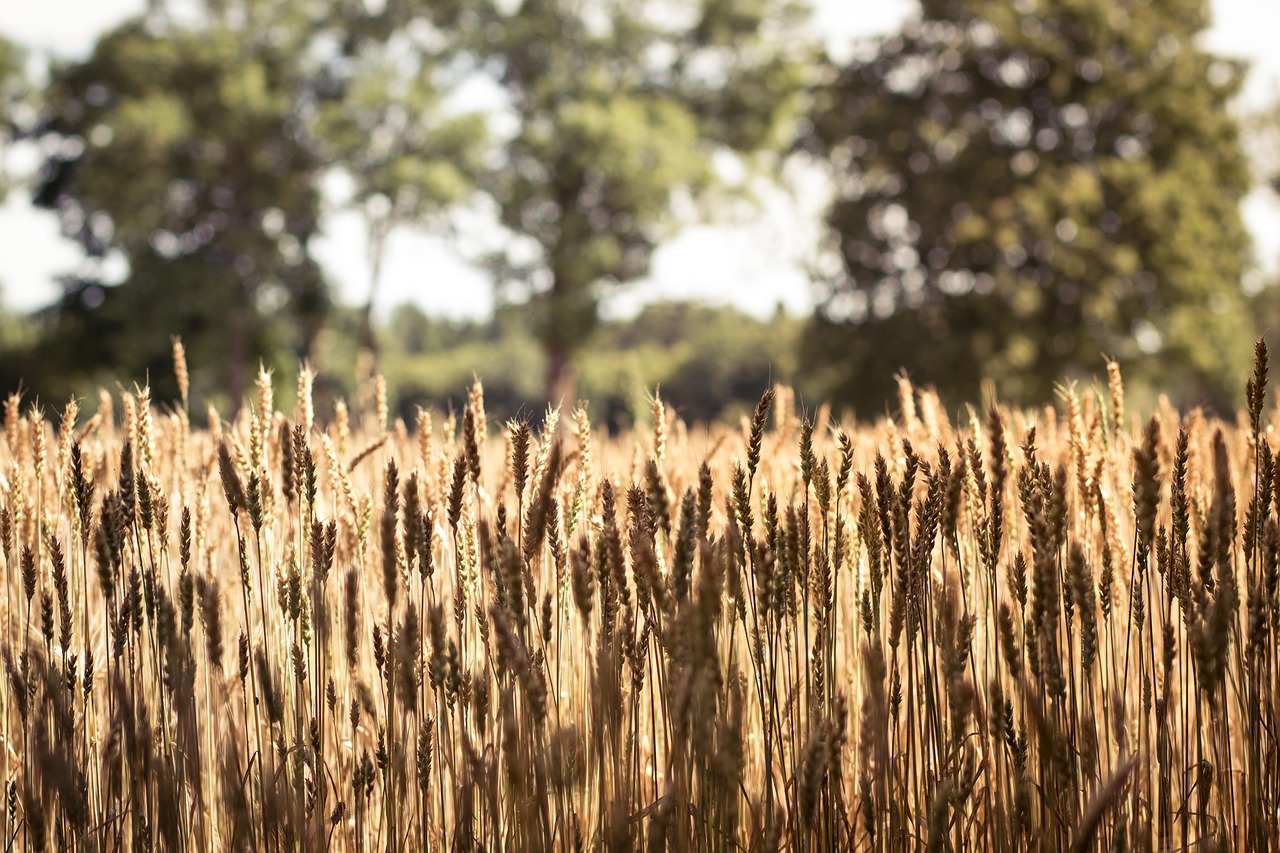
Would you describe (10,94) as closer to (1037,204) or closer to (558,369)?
(558,369)

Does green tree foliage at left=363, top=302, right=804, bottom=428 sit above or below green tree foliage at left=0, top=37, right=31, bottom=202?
above

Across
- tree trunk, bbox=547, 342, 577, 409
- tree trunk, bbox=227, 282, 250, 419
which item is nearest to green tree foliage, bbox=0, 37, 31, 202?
tree trunk, bbox=227, 282, 250, 419

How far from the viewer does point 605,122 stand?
88.5ft

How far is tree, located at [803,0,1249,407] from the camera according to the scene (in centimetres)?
1947

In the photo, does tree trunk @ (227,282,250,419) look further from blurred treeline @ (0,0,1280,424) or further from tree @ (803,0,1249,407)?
tree @ (803,0,1249,407)

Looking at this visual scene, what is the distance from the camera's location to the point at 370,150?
27094 millimetres

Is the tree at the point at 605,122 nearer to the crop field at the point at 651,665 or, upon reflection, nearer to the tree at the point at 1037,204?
the tree at the point at 1037,204

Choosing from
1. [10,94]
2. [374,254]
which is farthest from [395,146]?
[10,94]

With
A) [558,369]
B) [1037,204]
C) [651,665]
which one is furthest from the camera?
[558,369]

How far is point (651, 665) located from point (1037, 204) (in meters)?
18.6

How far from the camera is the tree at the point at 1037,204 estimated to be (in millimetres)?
19469

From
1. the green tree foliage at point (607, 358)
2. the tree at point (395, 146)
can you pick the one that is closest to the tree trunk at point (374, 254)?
the tree at point (395, 146)

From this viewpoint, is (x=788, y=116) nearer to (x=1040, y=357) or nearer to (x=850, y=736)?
(x=1040, y=357)

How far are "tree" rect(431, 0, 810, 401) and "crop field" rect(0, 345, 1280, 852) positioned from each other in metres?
24.9
